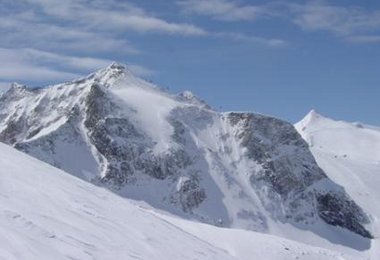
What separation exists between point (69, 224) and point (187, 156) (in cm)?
10741

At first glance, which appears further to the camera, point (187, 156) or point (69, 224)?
point (187, 156)

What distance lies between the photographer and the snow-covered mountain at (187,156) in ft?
377

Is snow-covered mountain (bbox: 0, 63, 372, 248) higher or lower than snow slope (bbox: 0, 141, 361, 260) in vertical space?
higher

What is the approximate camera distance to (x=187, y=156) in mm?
122125

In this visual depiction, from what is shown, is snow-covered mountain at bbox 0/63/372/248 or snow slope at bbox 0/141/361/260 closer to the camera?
snow slope at bbox 0/141/361/260

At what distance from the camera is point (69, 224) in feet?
48.4

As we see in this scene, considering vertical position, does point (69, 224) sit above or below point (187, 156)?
below

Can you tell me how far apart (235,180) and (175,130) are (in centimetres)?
1374

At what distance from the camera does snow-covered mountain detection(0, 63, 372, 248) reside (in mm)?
114875

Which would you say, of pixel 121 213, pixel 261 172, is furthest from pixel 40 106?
pixel 121 213

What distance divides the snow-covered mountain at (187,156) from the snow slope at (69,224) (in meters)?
91.3

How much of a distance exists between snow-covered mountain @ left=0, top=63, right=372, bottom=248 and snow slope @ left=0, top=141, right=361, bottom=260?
91.3 meters

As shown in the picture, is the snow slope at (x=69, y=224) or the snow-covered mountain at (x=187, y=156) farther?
the snow-covered mountain at (x=187, y=156)

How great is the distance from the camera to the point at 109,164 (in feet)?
387
